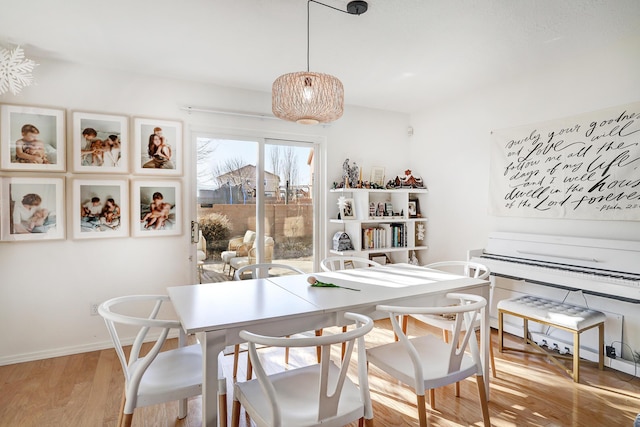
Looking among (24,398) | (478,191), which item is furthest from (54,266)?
(478,191)

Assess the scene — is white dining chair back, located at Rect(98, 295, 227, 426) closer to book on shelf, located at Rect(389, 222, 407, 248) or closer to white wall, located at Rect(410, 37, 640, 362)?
book on shelf, located at Rect(389, 222, 407, 248)

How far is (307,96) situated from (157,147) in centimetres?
194

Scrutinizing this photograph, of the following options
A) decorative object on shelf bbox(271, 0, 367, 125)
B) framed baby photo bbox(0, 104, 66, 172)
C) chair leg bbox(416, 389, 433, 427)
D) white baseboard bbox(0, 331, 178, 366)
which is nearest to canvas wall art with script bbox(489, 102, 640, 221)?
decorative object on shelf bbox(271, 0, 367, 125)

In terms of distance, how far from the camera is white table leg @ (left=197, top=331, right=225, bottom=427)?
4.75 ft

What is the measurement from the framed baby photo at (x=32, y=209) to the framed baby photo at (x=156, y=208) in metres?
0.56

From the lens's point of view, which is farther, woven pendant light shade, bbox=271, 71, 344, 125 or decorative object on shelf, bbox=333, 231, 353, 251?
decorative object on shelf, bbox=333, 231, 353, 251

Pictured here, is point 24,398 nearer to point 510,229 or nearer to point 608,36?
point 510,229

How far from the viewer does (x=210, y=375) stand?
1473 millimetres

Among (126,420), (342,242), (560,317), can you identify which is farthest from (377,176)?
(126,420)

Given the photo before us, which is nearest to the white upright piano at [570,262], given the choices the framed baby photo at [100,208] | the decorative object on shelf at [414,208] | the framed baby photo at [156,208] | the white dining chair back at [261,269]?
the decorative object on shelf at [414,208]

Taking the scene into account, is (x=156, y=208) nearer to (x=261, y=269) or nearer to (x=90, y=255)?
(x=90, y=255)

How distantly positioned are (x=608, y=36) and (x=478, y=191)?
1.66m

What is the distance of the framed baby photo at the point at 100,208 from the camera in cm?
307

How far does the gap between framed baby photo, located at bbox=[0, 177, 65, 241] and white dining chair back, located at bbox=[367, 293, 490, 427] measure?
278cm
